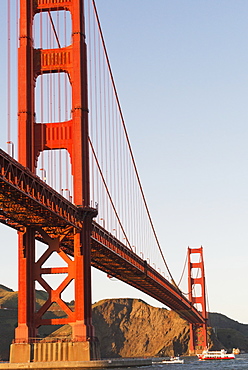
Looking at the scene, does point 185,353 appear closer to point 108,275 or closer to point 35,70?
point 108,275

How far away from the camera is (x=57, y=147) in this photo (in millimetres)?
50500

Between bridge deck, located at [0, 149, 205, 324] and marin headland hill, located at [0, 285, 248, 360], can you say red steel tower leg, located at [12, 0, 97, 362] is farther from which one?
marin headland hill, located at [0, 285, 248, 360]

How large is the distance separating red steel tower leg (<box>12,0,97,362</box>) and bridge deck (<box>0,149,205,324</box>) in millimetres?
1236

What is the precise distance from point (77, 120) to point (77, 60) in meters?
3.99

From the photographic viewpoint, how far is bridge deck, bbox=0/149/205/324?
40.2 metres

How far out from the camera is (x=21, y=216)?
47062 millimetres

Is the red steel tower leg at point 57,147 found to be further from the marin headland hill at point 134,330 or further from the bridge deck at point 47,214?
the marin headland hill at point 134,330

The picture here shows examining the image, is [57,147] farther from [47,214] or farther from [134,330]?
[134,330]

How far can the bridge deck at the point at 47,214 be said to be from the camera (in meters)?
40.2

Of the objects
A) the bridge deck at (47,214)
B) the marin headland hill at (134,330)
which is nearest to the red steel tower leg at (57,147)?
the bridge deck at (47,214)

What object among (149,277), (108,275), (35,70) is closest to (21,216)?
(35,70)

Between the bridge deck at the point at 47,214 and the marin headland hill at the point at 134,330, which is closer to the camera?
the bridge deck at the point at 47,214

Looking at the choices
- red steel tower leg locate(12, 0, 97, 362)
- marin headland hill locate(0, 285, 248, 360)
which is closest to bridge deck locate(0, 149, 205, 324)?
red steel tower leg locate(12, 0, 97, 362)

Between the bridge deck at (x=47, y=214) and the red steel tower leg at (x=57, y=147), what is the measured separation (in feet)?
4.05
